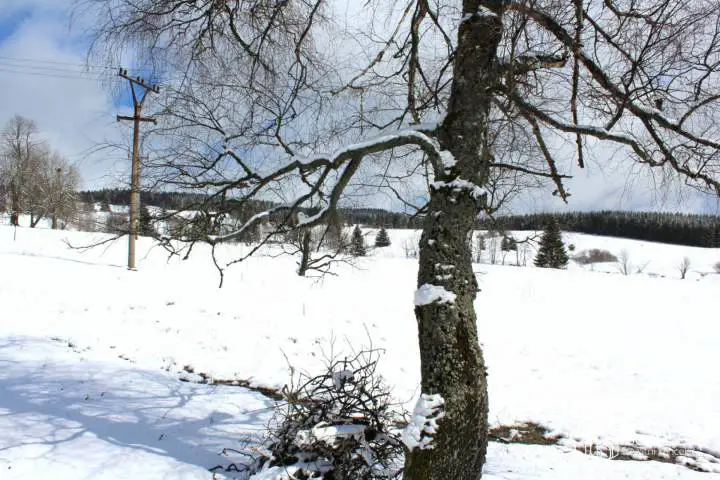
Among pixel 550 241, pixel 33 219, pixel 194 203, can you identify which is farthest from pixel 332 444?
pixel 33 219

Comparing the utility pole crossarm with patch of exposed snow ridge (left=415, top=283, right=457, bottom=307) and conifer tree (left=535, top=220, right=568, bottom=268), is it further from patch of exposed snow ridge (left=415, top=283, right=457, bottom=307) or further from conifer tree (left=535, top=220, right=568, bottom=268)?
conifer tree (left=535, top=220, right=568, bottom=268)

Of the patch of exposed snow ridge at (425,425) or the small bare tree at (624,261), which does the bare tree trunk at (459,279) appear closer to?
the patch of exposed snow ridge at (425,425)

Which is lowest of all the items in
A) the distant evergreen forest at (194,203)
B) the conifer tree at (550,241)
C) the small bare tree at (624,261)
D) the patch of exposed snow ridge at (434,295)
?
the small bare tree at (624,261)

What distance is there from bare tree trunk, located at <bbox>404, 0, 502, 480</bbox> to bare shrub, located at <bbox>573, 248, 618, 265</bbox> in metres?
73.2

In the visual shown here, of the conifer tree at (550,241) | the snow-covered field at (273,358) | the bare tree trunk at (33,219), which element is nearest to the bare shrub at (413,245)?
the snow-covered field at (273,358)

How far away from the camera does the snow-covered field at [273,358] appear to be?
4.25m

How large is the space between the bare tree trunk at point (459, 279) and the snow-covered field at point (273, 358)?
131cm

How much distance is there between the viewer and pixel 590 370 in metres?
9.29

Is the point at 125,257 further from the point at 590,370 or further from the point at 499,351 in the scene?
the point at 590,370

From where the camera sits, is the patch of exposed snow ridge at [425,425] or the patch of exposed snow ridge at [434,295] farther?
the patch of exposed snow ridge at [434,295]

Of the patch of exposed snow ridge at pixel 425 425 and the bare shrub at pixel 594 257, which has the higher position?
the patch of exposed snow ridge at pixel 425 425

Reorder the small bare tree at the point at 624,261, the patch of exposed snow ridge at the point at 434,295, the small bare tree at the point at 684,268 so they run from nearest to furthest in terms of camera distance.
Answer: the patch of exposed snow ridge at the point at 434,295 → the small bare tree at the point at 684,268 → the small bare tree at the point at 624,261

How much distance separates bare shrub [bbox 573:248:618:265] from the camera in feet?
225

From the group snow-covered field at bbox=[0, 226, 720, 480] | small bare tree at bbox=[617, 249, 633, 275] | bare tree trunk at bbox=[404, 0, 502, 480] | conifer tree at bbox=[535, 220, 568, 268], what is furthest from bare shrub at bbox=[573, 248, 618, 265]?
bare tree trunk at bbox=[404, 0, 502, 480]
